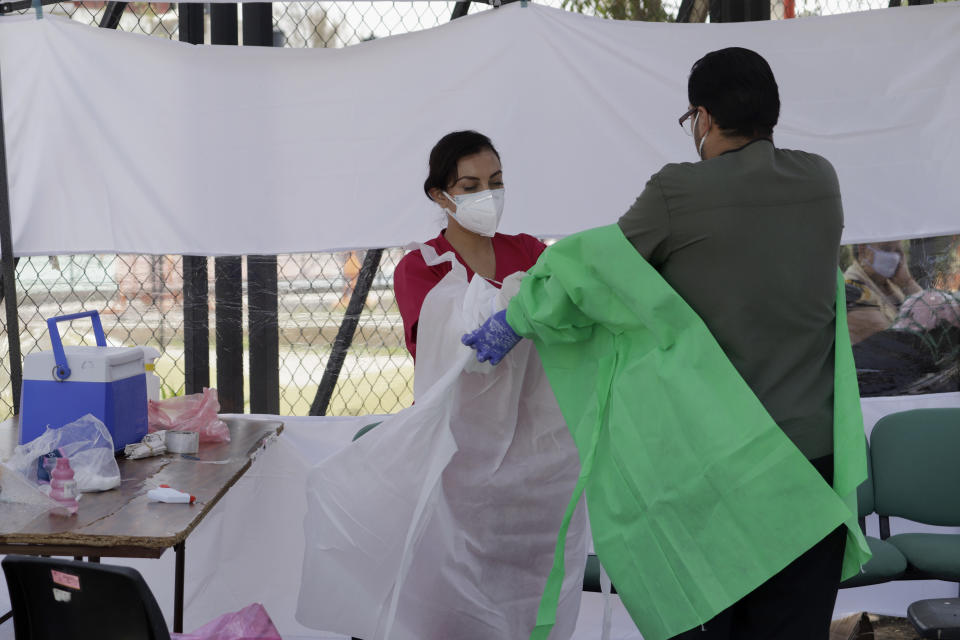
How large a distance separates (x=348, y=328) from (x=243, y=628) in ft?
4.08

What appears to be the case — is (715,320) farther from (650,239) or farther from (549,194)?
(549,194)

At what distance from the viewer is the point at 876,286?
3092 millimetres

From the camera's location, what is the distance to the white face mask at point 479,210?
7.12 feet

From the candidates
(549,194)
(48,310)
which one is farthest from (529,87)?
(48,310)

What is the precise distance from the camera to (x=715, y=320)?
1.43 meters

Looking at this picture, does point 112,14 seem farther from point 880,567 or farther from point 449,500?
point 880,567

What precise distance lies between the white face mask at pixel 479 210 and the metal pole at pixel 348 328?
32.8 inches

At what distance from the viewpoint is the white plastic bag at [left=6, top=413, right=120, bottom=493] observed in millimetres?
1928

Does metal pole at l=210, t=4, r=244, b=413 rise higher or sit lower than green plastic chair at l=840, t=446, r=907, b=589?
higher

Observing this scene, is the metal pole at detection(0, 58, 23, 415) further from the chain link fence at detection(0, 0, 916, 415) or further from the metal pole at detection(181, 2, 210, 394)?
the metal pole at detection(181, 2, 210, 394)

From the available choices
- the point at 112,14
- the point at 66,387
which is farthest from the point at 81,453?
the point at 112,14

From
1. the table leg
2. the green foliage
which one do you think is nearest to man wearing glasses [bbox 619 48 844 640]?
the table leg

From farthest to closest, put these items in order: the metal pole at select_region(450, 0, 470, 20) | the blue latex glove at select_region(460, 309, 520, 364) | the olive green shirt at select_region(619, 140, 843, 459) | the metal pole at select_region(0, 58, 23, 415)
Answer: the metal pole at select_region(450, 0, 470, 20) < the metal pole at select_region(0, 58, 23, 415) < the blue latex glove at select_region(460, 309, 520, 364) < the olive green shirt at select_region(619, 140, 843, 459)

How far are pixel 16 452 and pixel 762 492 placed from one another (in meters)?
1.50
